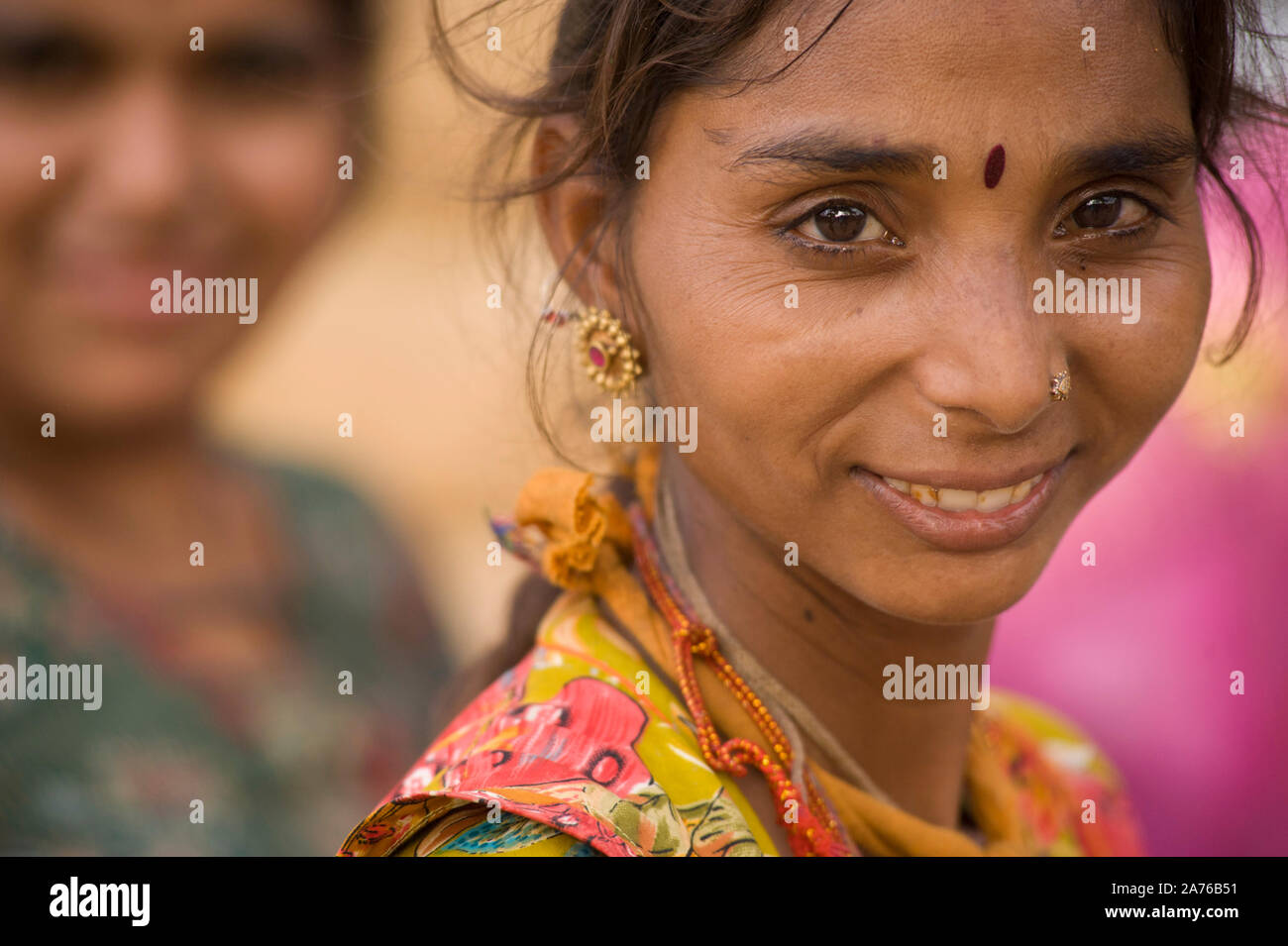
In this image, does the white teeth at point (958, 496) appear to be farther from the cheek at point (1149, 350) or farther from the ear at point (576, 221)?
the ear at point (576, 221)

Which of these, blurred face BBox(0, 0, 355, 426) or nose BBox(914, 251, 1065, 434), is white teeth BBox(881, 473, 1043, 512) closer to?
nose BBox(914, 251, 1065, 434)

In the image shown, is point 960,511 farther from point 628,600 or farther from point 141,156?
point 141,156

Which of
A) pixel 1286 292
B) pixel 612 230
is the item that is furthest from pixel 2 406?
pixel 1286 292

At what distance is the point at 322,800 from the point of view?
327cm

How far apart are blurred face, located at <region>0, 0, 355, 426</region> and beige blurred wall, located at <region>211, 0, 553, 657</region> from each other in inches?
12.5

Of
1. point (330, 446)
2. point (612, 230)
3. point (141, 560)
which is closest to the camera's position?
point (612, 230)

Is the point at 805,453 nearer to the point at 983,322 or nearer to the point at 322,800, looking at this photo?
the point at 983,322

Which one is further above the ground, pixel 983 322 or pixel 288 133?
A: pixel 288 133

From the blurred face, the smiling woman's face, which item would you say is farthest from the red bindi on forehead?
the blurred face

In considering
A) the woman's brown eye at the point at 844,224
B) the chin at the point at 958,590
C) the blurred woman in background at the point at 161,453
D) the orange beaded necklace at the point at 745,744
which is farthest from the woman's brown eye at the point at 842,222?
the blurred woman in background at the point at 161,453

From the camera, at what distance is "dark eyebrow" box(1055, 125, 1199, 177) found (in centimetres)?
131

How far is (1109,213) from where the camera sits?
4.59ft

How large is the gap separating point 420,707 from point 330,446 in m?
Result: 1.07

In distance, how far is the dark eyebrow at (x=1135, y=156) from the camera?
1306 millimetres
